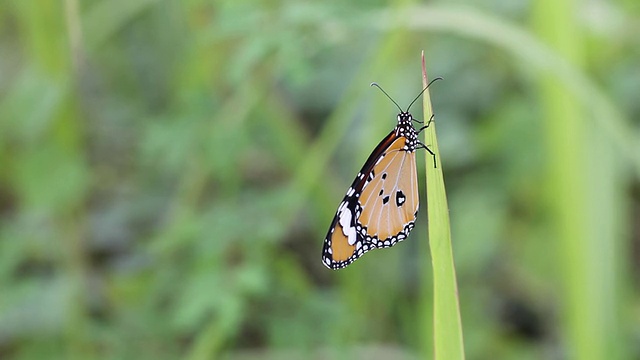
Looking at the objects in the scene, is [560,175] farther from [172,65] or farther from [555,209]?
[172,65]

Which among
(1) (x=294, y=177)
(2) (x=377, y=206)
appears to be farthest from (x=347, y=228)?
(1) (x=294, y=177)

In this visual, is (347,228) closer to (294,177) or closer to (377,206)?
(377,206)

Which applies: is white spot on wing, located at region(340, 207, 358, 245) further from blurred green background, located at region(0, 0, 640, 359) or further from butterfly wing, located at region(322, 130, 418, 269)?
blurred green background, located at region(0, 0, 640, 359)

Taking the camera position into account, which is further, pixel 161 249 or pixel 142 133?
pixel 142 133

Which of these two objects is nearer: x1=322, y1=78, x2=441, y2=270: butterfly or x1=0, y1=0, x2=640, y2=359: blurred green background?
x1=322, y1=78, x2=441, y2=270: butterfly

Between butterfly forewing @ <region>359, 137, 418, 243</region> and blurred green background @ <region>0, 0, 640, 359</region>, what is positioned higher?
blurred green background @ <region>0, 0, 640, 359</region>

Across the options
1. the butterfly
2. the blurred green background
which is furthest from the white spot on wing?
the blurred green background

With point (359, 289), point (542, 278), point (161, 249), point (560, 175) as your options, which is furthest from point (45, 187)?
point (542, 278)
